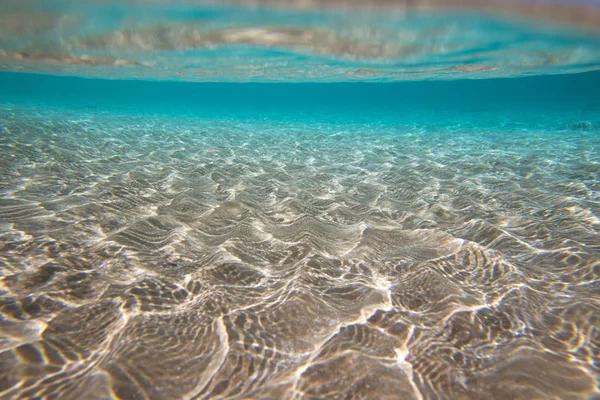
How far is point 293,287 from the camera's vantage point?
3811mm

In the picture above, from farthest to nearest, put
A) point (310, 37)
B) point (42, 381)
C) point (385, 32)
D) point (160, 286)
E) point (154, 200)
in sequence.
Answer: point (310, 37) < point (385, 32) < point (154, 200) < point (160, 286) < point (42, 381)

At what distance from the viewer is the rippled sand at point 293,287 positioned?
8.52 ft

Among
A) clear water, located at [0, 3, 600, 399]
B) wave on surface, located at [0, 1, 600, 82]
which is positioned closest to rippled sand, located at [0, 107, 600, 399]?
clear water, located at [0, 3, 600, 399]

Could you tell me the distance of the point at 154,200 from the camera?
688 cm

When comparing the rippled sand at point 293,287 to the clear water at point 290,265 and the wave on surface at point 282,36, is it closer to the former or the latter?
the clear water at point 290,265

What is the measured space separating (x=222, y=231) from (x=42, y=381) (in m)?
3.29

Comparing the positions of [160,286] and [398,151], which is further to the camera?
[398,151]

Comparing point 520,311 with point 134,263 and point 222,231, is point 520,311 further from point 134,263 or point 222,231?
point 134,263

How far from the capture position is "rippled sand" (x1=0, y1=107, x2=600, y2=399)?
260cm

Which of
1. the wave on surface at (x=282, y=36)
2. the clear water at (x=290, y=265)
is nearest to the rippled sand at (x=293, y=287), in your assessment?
the clear water at (x=290, y=265)

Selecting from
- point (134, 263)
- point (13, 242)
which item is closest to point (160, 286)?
point (134, 263)

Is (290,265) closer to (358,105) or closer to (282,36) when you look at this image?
(282,36)

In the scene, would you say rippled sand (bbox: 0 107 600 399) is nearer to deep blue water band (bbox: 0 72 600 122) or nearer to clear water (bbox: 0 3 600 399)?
clear water (bbox: 0 3 600 399)

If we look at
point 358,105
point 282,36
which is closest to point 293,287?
point 282,36
